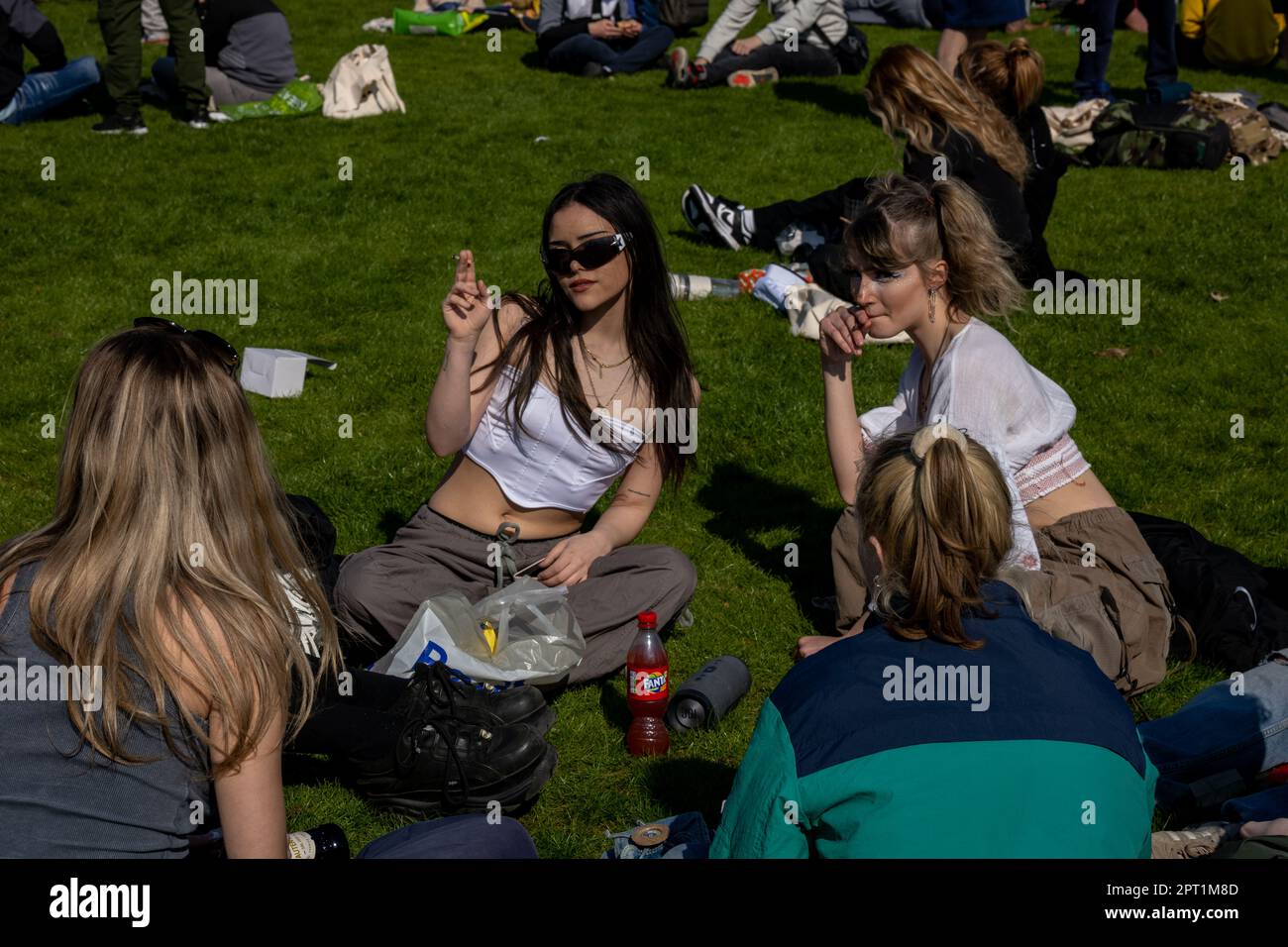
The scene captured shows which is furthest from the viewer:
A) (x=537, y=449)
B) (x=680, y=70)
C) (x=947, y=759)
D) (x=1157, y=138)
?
(x=680, y=70)

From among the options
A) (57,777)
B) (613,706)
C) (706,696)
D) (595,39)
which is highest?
(595,39)

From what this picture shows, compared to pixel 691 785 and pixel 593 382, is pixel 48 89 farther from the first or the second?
pixel 691 785

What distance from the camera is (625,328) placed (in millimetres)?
4926

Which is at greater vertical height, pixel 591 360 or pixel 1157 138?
pixel 1157 138

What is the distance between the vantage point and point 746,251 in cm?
888

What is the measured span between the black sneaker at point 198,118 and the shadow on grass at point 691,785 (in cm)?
876

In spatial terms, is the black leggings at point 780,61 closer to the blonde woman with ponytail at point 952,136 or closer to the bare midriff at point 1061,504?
Result: the blonde woman with ponytail at point 952,136

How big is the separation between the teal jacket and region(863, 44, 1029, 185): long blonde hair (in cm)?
522

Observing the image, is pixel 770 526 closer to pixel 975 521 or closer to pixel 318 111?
pixel 975 521

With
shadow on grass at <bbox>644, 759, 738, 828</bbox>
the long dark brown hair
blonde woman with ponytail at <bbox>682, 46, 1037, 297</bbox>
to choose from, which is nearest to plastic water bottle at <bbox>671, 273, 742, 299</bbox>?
blonde woman with ponytail at <bbox>682, 46, 1037, 297</bbox>

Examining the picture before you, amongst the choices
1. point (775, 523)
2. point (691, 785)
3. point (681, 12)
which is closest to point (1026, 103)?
point (775, 523)

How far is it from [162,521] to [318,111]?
9931mm

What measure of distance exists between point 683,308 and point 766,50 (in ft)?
19.6
